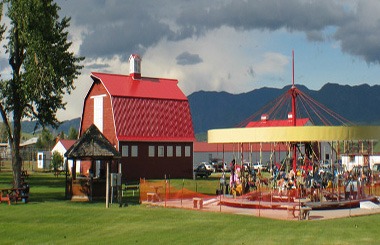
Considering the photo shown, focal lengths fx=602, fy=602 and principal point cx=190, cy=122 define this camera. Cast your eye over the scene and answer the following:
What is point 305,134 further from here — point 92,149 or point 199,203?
point 92,149

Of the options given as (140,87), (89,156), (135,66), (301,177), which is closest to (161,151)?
(140,87)

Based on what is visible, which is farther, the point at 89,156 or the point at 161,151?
the point at 161,151

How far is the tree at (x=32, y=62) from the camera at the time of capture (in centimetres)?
3719

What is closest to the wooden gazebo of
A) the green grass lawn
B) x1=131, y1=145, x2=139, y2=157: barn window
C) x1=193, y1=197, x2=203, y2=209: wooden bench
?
the green grass lawn

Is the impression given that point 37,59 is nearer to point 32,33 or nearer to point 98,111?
point 32,33

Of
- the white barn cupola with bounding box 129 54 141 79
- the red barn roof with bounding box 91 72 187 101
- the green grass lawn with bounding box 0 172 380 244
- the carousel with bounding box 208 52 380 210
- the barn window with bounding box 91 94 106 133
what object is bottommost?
the green grass lawn with bounding box 0 172 380 244

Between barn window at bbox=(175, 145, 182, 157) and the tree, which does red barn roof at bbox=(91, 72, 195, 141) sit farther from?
the tree

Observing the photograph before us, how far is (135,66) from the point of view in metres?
62.7

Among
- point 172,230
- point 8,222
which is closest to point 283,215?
point 172,230

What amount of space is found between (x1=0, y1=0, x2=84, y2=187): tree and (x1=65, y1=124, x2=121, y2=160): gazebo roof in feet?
15.7

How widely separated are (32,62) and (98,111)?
2233cm

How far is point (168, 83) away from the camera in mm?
64312

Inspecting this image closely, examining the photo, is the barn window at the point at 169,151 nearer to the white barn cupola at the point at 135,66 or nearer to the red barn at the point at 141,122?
the red barn at the point at 141,122

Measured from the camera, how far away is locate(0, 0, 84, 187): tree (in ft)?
122
